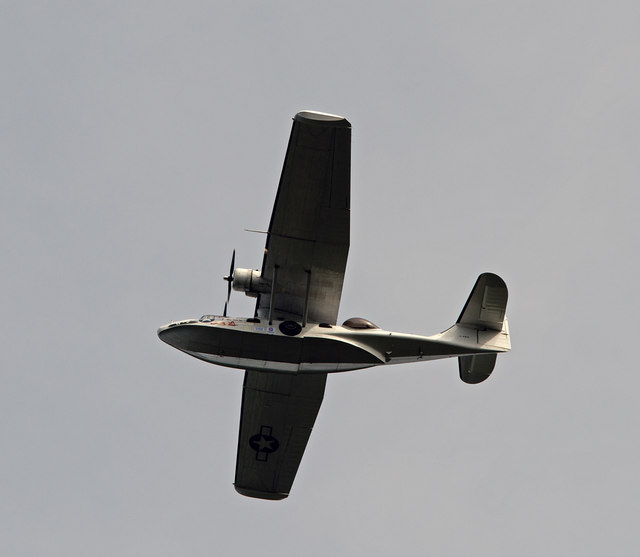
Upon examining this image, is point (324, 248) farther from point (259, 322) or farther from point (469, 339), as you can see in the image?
point (469, 339)

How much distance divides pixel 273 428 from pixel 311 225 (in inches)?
322

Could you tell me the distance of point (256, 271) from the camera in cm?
3058

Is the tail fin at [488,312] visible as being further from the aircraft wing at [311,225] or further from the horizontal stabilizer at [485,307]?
the aircraft wing at [311,225]

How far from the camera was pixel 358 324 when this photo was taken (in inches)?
1206

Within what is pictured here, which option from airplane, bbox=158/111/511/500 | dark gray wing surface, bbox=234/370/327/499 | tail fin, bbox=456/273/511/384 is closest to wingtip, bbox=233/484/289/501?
dark gray wing surface, bbox=234/370/327/499

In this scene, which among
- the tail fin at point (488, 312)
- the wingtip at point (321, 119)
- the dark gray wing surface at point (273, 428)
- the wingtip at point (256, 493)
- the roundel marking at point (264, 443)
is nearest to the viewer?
the wingtip at point (321, 119)

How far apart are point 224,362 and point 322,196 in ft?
18.2

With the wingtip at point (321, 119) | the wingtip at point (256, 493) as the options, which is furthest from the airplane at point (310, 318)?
the wingtip at point (256, 493)

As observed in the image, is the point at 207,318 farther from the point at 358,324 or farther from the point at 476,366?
the point at 476,366

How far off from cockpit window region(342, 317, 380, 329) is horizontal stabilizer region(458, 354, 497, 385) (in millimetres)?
3496

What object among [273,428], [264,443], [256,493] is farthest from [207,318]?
[256,493]

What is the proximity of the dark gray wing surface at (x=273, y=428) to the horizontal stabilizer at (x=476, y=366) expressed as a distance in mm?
4359

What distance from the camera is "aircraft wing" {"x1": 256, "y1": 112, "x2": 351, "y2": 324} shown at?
91.1ft

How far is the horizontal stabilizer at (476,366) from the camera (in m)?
32.4
